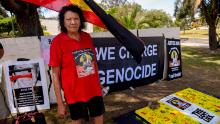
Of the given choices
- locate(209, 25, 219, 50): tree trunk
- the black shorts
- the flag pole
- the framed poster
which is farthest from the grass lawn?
locate(209, 25, 219, 50): tree trunk

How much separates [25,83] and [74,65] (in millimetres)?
2620

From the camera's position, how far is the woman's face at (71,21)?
286 centimetres

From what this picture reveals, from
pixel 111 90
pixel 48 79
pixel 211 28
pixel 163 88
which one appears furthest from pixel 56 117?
pixel 211 28

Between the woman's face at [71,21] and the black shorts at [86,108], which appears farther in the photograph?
the black shorts at [86,108]

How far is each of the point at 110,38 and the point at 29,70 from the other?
2144mm

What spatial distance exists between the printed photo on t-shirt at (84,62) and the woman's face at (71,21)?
258 millimetres

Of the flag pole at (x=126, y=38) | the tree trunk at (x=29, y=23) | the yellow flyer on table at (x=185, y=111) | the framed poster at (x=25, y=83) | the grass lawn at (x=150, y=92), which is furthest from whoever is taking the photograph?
the tree trunk at (x=29, y=23)

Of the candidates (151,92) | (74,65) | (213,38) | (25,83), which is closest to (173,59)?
(151,92)

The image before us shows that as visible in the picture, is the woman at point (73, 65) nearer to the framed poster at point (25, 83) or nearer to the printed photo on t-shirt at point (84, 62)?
the printed photo on t-shirt at point (84, 62)

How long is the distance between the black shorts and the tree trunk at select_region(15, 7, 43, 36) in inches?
172

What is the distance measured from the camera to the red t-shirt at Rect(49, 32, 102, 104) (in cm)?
285

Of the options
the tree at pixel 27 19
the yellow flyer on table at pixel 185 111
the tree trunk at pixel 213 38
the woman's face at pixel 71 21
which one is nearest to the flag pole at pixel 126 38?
the woman's face at pixel 71 21

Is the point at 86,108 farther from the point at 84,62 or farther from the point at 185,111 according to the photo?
the point at 185,111

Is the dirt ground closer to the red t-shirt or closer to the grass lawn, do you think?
the grass lawn
